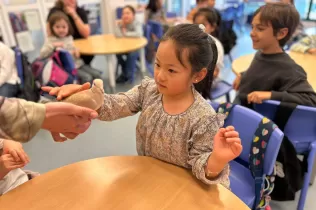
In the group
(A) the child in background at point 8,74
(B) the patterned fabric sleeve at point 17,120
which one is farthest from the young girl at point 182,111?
(A) the child in background at point 8,74

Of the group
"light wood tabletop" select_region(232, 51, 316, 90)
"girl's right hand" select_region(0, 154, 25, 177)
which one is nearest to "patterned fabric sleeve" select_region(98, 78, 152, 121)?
"girl's right hand" select_region(0, 154, 25, 177)

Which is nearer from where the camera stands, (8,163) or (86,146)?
(8,163)

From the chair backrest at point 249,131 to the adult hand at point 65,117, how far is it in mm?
626

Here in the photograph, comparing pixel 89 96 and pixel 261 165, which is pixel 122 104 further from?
pixel 261 165

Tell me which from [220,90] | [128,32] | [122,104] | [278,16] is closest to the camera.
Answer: [122,104]

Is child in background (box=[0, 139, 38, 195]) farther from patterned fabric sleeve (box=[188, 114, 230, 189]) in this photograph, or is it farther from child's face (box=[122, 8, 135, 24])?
child's face (box=[122, 8, 135, 24])

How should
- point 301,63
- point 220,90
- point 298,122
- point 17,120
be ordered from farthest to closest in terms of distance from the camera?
1. point 220,90
2. point 301,63
3. point 298,122
4. point 17,120

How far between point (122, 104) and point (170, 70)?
28 centimetres

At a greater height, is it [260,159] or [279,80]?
[279,80]

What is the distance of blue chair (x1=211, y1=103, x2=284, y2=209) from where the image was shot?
1.02 meters

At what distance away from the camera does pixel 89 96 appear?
0.89m

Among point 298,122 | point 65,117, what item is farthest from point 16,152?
point 298,122

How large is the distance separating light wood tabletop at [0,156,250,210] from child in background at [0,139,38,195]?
92mm

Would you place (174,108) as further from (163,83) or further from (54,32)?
(54,32)
